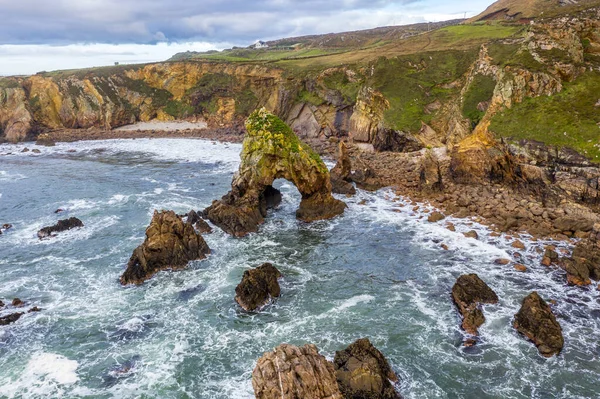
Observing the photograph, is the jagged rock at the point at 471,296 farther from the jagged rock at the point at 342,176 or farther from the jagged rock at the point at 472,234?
the jagged rock at the point at 342,176

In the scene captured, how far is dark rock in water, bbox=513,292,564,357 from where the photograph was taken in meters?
22.2

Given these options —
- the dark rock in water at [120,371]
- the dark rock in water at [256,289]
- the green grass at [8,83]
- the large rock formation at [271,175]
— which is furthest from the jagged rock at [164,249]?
the green grass at [8,83]

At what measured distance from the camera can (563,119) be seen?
46688 millimetres

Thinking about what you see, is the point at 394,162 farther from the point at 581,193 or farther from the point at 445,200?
the point at 581,193

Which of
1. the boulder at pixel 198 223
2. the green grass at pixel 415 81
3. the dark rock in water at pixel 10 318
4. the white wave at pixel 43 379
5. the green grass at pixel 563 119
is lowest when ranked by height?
the white wave at pixel 43 379

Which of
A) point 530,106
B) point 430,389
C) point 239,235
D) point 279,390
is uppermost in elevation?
point 530,106

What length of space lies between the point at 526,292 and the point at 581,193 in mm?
18236

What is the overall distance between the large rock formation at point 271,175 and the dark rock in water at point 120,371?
1869 cm

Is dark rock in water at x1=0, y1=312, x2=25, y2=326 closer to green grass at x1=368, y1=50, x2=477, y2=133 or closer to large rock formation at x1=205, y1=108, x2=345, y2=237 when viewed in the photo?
large rock formation at x1=205, y1=108, x2=345, y2=237

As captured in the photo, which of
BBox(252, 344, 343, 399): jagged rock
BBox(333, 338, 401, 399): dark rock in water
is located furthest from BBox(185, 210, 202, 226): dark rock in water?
BBox(252, 344, 343, 399): jagged rock

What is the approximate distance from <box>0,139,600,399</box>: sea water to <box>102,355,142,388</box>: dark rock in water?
3.5 inches

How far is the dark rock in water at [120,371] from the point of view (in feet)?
69.7

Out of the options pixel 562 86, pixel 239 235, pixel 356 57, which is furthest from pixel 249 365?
pixel 356 57

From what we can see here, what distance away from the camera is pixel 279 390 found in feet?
44.1
